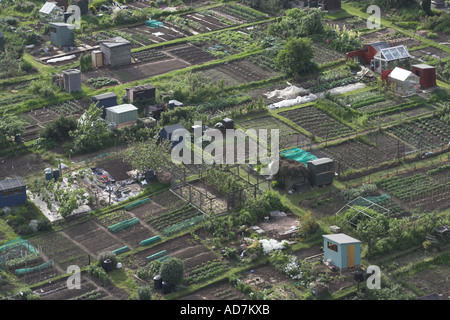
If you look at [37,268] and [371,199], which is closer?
[37,268]

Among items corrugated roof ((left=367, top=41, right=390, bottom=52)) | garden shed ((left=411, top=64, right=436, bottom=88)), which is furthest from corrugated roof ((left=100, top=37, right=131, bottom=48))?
garden shed ((left=411, top=64, right=436, bottom=88))

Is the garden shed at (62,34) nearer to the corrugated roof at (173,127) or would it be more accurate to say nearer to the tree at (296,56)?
the tree at (296,56)

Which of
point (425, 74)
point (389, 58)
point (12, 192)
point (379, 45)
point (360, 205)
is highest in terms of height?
point (379, 45)

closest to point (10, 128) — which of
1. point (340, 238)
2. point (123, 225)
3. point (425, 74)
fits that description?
point (123, 225)

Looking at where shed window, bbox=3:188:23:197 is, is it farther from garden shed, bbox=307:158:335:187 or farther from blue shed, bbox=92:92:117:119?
garden shed, bbox=307:158:335:187

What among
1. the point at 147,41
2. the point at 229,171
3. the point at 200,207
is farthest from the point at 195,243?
the point at 147,41

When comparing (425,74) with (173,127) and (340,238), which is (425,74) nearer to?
(173,127)
